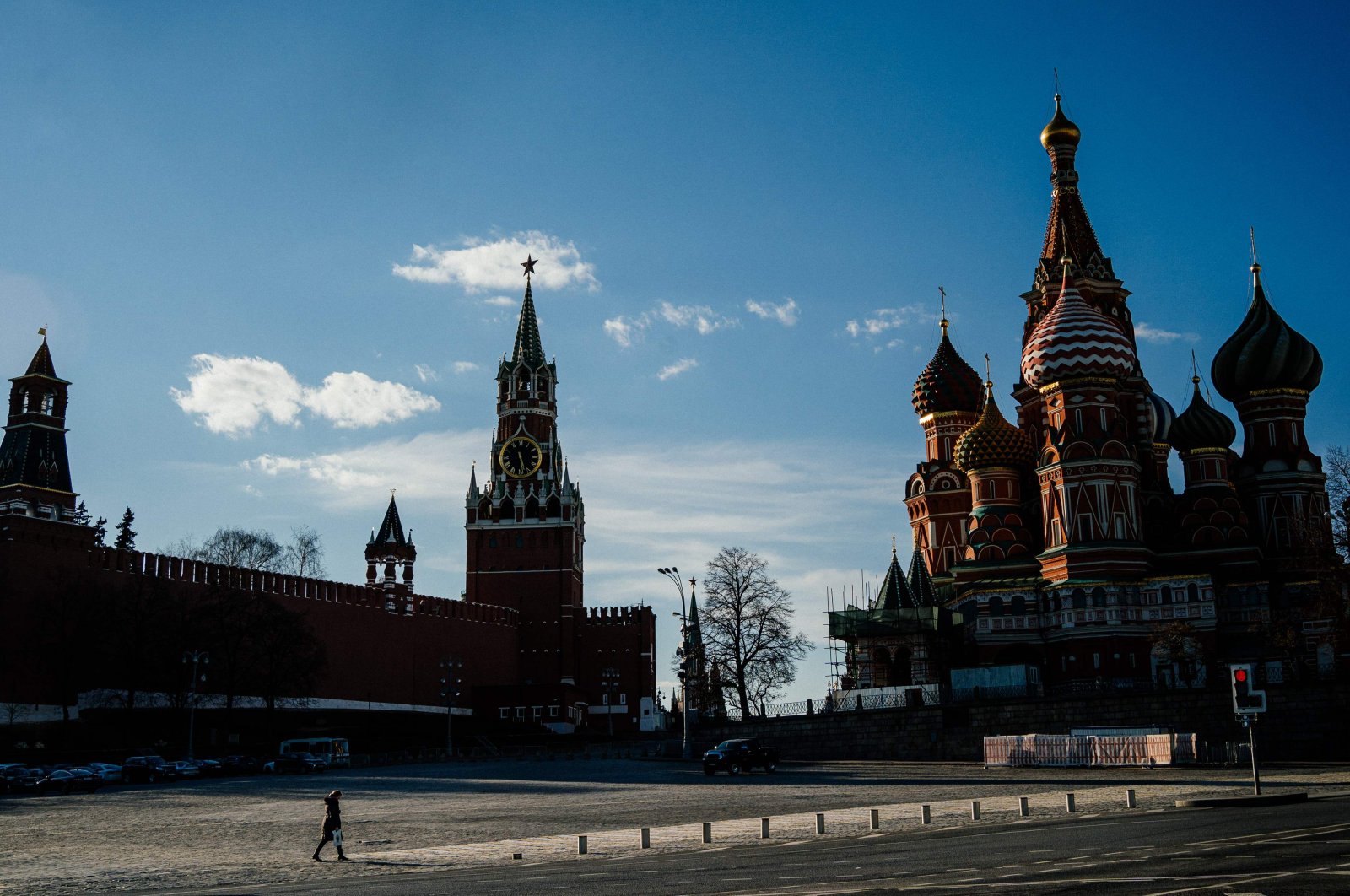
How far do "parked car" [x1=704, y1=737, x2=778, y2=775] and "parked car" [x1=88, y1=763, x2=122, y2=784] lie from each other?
18.1 meters

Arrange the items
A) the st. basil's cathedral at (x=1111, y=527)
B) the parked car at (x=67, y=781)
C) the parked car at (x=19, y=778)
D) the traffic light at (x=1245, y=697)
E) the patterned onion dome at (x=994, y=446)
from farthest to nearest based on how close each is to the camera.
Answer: the patterned onion dome at (x=994, y=446) < the st. basil's cathedral at (x=1111, y=527) < the parked car at (x=19, y=778) < the parked car at (x=67, y=781) < the traffic light at (x=1245, y=697)

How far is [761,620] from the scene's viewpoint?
193 feet

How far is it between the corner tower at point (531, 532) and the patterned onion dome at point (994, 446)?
3219 cm

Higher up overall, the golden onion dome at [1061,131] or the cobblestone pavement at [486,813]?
the golden onion dome at [1061,131]

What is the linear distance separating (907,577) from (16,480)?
49266 millimetres

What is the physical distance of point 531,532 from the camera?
87.8 metres

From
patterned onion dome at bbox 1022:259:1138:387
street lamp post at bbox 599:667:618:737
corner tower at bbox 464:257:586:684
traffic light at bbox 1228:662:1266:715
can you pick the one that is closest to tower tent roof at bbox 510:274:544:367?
corner tower at bbox 464:257:586:684

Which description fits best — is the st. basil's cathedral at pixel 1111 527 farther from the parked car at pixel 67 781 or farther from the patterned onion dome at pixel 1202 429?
the parked car at pixel 67 781

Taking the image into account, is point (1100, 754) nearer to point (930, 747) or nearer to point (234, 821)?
point (930, 747)

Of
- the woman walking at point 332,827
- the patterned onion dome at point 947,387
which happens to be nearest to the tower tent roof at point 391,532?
the patterned onion dome at point 947,387

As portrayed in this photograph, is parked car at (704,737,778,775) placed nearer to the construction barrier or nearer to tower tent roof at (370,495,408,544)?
the construction barrier

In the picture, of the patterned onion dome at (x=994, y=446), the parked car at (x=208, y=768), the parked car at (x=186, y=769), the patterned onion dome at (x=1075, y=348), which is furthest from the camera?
the patterned onion dome at (x=994, y=446)

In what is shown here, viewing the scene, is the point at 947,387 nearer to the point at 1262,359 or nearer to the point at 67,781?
the point at 1262,359

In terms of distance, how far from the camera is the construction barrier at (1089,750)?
33.4 metres
